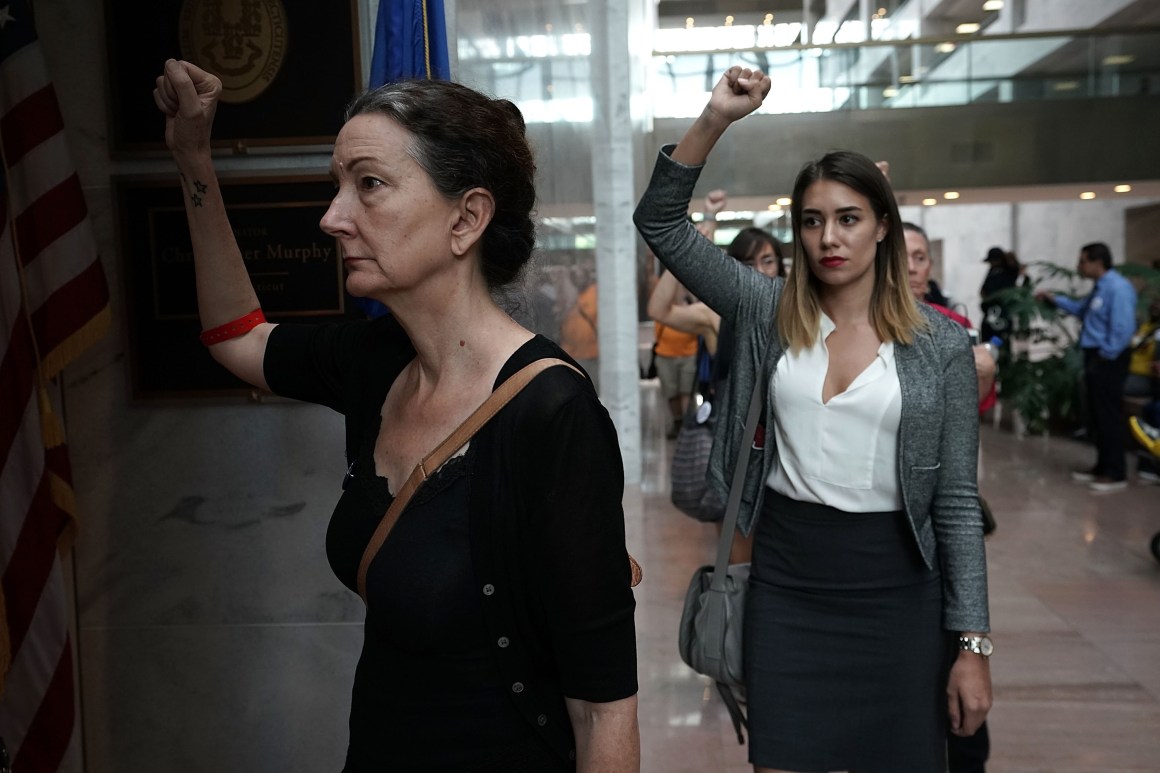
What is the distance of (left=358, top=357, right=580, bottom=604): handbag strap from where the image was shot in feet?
5.49

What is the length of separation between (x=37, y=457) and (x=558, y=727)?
175 centimetres

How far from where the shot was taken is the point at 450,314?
5.89 ft

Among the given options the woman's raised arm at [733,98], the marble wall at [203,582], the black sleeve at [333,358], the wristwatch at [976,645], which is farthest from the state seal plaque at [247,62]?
the wristwatch at [976,645]

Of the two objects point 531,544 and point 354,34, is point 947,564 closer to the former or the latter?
point 531,544

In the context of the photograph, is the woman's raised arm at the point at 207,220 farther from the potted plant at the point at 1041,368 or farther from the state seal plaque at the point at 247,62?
the potted plant at the point at 1041,368

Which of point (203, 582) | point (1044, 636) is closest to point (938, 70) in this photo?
point (1044, 636)

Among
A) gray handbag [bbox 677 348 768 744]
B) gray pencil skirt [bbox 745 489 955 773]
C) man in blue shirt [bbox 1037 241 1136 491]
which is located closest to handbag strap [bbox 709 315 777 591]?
gray handbag [bbox 677 348 768 744]

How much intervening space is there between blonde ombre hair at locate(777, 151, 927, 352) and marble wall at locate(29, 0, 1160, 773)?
132 cm

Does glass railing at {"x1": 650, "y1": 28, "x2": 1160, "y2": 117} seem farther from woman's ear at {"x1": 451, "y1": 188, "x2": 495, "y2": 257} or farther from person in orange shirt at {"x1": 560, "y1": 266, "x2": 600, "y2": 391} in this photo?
woman's ear at {"x1": 451, "y1": 188, "x2": 495, "y2": 257}

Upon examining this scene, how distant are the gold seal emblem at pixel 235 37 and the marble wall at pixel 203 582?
0.59 meters

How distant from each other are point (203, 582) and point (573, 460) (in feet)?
6.62

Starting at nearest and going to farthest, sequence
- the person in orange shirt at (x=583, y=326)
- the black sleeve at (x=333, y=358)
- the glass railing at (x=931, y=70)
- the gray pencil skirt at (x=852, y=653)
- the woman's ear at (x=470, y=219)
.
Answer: the woman's ear at (x=470, y=219), the black sleeve at (x=333, y=358), the gray pencil skirt at (x=852, y=653), the person in orange shirt at (x=583, y=326), the glass railing at (x=931, y=70)

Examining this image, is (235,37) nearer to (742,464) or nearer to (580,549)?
(742,464)

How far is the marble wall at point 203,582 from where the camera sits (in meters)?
3.21
